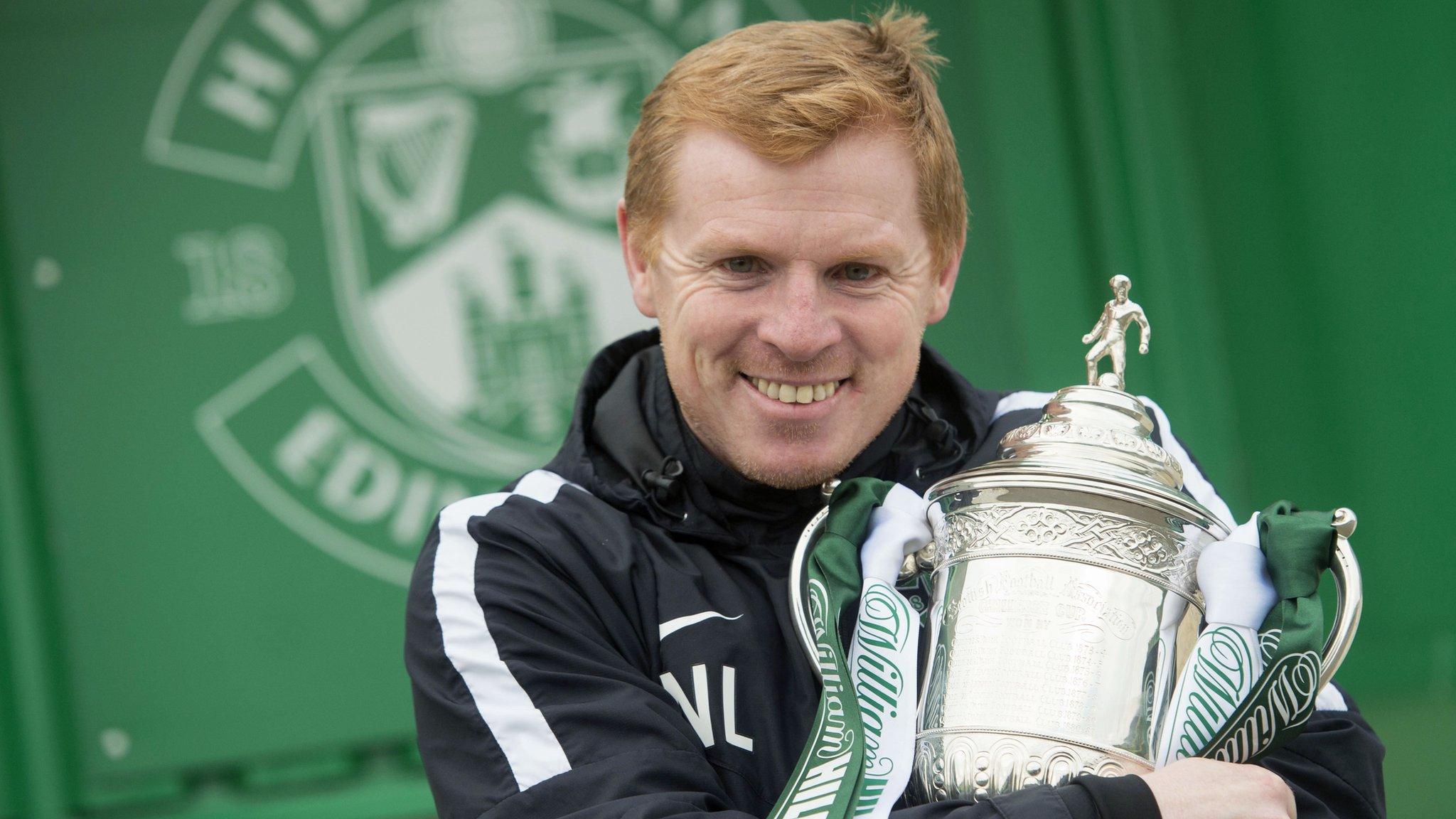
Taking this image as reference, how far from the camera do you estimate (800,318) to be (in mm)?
1566

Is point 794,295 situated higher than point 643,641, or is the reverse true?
point 794,295

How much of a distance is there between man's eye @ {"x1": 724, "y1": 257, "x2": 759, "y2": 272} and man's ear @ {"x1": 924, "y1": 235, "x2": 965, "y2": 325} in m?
0.23

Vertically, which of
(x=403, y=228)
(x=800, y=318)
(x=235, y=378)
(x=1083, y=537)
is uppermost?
(x=403, y=228)

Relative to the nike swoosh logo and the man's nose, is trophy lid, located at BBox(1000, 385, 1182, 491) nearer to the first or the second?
the man's nose

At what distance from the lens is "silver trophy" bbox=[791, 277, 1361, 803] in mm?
1321

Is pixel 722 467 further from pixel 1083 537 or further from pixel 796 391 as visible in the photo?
pixel 1083 537

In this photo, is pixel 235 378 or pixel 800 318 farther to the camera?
pixel 235 378

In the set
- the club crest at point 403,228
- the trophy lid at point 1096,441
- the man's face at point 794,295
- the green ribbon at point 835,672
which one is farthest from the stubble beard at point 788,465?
the club crest at point 403,228

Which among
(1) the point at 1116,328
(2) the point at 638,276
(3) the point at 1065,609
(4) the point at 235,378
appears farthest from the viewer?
(4) the point at 235,378

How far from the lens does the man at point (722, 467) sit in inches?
57.2

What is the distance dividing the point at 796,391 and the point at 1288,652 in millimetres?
576

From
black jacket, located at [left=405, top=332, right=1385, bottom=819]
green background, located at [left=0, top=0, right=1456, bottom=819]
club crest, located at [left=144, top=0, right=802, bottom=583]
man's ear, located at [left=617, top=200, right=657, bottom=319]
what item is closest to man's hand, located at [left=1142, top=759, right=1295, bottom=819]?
black jacket, located at [left=405, top=332, right=1385, bottom=819]

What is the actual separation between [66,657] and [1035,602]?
2.55m

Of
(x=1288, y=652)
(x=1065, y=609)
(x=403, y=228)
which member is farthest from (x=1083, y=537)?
(x=403, y=228)
